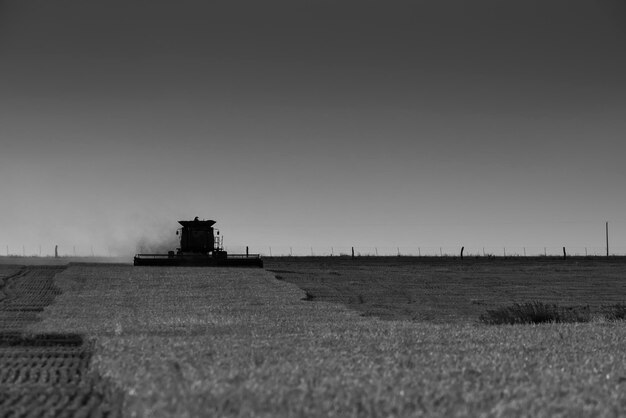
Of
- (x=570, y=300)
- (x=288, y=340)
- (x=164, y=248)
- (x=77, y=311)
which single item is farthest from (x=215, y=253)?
(x=288, y=340)

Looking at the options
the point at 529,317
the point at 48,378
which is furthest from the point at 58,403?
the point at 529,317

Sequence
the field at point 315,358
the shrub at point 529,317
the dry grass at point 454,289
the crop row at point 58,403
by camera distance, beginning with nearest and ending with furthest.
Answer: the field at point 315,358
the crop row at point 58,403
the shrub at point 529,317
the dry grass at point 454,289

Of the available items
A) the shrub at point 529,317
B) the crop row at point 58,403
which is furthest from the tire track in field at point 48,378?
the shrub at point 529,317

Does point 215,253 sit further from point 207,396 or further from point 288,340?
point 207,396

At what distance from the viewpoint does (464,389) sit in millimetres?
9945

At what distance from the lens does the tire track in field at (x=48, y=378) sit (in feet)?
31.7

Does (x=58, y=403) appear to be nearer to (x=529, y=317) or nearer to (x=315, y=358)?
(x=315, y=358)

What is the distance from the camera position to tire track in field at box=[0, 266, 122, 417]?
9.67 metres

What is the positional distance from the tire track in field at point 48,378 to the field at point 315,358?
0.21ft

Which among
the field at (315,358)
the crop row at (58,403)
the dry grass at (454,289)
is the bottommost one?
the crop row at (58,403)

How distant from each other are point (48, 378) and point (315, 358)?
3679 mm

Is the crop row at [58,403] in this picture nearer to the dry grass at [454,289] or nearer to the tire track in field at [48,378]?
the tire track in field at [48,378]

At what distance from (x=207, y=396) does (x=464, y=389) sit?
9.39 feet

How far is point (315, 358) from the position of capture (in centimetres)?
1273
